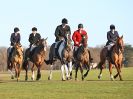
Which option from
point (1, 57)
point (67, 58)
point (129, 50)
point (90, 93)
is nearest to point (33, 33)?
point (67, 58)

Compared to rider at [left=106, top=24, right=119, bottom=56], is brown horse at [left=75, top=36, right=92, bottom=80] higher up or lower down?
lower down

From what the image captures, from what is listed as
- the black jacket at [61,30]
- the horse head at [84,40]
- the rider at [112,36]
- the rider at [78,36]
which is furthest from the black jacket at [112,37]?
the black jacket at [61,30]

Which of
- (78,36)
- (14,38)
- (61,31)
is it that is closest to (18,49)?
(14,38)

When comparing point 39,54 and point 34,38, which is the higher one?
point 34,38

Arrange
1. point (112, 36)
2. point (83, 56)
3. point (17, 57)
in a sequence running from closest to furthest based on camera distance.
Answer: point (83, 56) → point (112, 36) → point (17, 57)

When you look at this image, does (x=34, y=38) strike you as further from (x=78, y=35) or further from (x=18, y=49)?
(x=78, y=35)

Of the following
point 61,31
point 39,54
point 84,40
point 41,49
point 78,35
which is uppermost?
point 61,31

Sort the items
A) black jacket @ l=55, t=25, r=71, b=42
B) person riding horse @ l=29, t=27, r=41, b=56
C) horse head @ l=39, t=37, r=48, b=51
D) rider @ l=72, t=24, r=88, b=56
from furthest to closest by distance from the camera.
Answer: person riding horse @ l=29, t=27, r=41, b=56
rider @ l=72, t=24, r=88, b=56
horse head @ l=39, t=37, r=48, b=51
black jacket @ l=55, t=25, r=71, b=42

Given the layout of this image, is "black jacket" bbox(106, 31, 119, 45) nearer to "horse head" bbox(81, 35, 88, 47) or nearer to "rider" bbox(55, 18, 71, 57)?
"horse head" bbox(81, 35, 88, 47)

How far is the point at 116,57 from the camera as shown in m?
28.3

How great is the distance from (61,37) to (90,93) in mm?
10980

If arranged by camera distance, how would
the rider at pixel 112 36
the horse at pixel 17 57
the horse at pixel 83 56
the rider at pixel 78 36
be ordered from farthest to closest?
the horse at pixel 17 57, the rider at pixel 112 36, the rider at pixel 78 36, the horse at pixel 83 56

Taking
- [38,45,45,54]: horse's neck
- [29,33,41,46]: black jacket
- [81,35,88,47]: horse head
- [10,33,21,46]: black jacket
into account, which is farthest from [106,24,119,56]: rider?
[10,33,21,46]: black jacket

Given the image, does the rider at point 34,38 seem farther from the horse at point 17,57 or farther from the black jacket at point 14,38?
the horse at point 17,57
